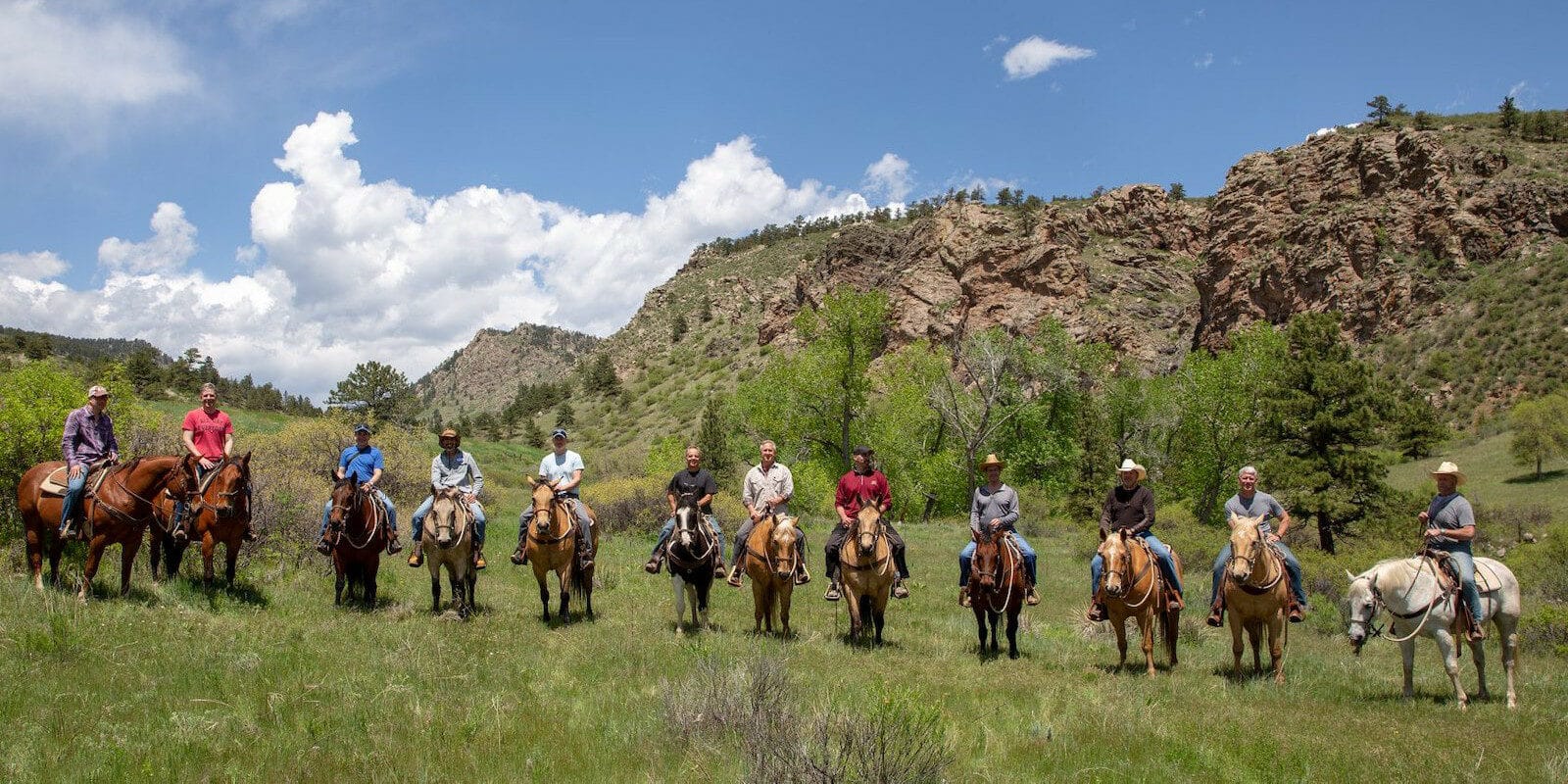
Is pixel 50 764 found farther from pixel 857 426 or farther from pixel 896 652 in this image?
pixel 857 426

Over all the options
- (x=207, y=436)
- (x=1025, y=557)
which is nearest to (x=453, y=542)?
(x=207, y=436)

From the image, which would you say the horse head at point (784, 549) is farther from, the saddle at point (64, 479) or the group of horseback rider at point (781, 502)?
the saddle at point (64, 479)

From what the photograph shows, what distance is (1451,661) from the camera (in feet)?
29.4

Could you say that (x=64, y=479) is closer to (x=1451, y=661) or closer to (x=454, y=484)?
(x=454, y=484)

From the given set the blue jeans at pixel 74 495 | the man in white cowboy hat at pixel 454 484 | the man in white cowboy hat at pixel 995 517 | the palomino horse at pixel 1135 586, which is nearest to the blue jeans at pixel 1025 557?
the man in white cowboy hat at pixel 995 517

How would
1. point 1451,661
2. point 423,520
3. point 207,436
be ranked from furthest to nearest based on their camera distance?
point 423,520
point 207,436
point 1451,661

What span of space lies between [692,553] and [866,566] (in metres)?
2.49

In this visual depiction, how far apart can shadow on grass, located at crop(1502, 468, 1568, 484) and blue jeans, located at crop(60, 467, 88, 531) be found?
49.9m

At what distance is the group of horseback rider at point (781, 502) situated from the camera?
9844mm

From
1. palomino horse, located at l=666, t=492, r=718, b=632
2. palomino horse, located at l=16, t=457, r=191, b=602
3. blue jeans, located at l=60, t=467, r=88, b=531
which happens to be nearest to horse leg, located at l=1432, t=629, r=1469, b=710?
palomino horse, located at l=666, t=492, r=718, b=632

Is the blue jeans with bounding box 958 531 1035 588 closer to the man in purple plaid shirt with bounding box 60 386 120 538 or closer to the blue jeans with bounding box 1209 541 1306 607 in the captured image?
the blue jeans with bounding box 1209 541 1306 607

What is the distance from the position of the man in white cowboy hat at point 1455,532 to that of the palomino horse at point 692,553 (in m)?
9.02

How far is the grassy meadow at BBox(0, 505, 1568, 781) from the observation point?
5.66m

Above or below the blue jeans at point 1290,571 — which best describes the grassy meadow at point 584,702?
below
